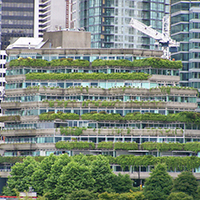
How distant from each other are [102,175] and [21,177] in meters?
20.7

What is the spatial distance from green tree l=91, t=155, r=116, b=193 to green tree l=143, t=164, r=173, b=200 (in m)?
9.96

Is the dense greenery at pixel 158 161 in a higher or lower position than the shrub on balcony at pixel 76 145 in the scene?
lower

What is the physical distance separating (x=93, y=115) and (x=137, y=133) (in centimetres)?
1127

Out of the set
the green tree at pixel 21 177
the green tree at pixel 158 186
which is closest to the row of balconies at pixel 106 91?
the green tree at pixel 21 177

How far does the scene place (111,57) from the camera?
645 feet

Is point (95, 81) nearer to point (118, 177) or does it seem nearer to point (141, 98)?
point (141, 98)

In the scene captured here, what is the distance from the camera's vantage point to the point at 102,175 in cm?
16325

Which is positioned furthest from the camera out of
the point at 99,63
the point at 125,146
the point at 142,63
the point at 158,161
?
the point at 99,63

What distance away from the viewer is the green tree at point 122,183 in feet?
537

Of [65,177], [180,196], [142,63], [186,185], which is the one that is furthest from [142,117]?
[180,196]

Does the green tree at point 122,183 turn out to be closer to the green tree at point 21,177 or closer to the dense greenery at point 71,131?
the green tree at point 21,177

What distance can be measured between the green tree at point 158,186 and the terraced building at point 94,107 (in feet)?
80.2

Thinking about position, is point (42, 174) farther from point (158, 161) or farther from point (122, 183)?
point (158, 161)

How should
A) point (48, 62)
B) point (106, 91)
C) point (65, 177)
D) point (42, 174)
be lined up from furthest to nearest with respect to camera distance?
1. point (48, 62)
2. point (106, 91)
3. point (42, 174)
4. point (65, 177)
